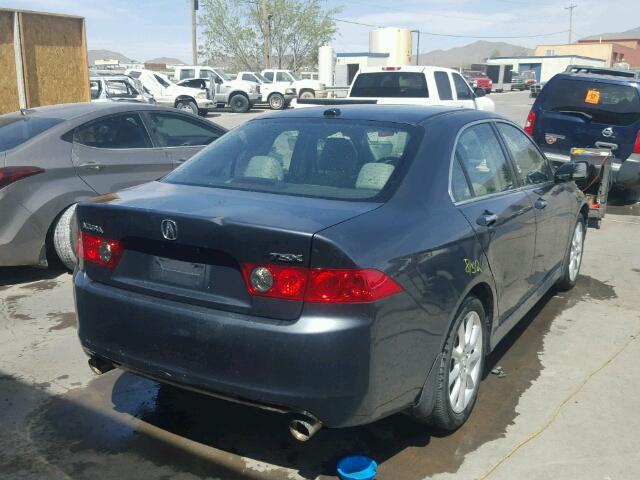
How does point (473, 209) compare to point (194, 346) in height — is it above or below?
above

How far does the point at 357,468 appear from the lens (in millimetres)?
2980

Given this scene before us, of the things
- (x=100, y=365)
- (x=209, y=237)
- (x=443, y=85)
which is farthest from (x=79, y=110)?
(x=443, y=85)

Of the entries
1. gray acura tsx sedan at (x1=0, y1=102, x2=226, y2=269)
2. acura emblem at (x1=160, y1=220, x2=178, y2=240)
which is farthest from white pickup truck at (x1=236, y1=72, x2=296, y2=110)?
acura emblem at (x1=160, y1=220, x2=178, y2=240)

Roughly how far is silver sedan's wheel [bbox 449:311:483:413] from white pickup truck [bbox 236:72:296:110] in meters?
28.5

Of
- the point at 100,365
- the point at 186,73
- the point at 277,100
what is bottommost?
the point at 100,365

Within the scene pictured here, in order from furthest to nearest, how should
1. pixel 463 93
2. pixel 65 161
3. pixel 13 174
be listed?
pixel 463 93 < pixel 65 161 < pixel 13 174

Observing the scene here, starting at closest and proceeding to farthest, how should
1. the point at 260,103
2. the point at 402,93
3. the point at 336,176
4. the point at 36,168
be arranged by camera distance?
the point at 336,176
the point at 36,168
the point at 402,93
the point at 260,103

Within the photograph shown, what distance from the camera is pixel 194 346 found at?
2.78 metres

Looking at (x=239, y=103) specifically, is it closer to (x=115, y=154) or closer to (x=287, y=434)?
(x=115, y=154)

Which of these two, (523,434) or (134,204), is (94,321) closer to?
(134,204)

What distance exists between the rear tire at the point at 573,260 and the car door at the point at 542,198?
1.16ft

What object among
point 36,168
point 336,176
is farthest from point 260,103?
point 336,176

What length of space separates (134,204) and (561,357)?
9.63ft

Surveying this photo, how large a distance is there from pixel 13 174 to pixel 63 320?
134 centimetres
